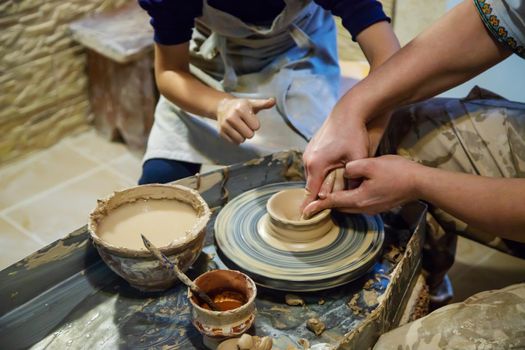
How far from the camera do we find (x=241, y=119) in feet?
5.94

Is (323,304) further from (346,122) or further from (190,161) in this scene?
(190,161)

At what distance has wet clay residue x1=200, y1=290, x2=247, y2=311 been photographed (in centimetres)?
144

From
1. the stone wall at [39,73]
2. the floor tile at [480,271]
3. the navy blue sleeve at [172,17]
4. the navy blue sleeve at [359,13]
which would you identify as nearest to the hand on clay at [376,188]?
the navy blue sleeve at [359,13]

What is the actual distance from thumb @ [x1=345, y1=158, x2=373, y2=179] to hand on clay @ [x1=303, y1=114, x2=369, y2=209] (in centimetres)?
6

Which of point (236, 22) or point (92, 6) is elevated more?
point (236, 22)

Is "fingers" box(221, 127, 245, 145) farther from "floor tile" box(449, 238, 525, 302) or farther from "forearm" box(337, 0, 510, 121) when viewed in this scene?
"floor tile" box(449, 238, 525, 302)

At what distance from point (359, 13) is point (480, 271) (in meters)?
1.05

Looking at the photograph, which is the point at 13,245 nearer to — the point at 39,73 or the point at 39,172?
the point at 39,172

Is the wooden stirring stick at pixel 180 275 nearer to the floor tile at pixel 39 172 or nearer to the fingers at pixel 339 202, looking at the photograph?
the fingers at pixel 339 202

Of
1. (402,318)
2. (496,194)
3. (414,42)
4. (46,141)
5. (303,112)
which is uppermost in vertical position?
(414,42)

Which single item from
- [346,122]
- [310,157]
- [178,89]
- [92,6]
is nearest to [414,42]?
[346,122]

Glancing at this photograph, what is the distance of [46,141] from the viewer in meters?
3.21

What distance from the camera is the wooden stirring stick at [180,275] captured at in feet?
4.58

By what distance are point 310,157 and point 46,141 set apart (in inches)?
75.3
